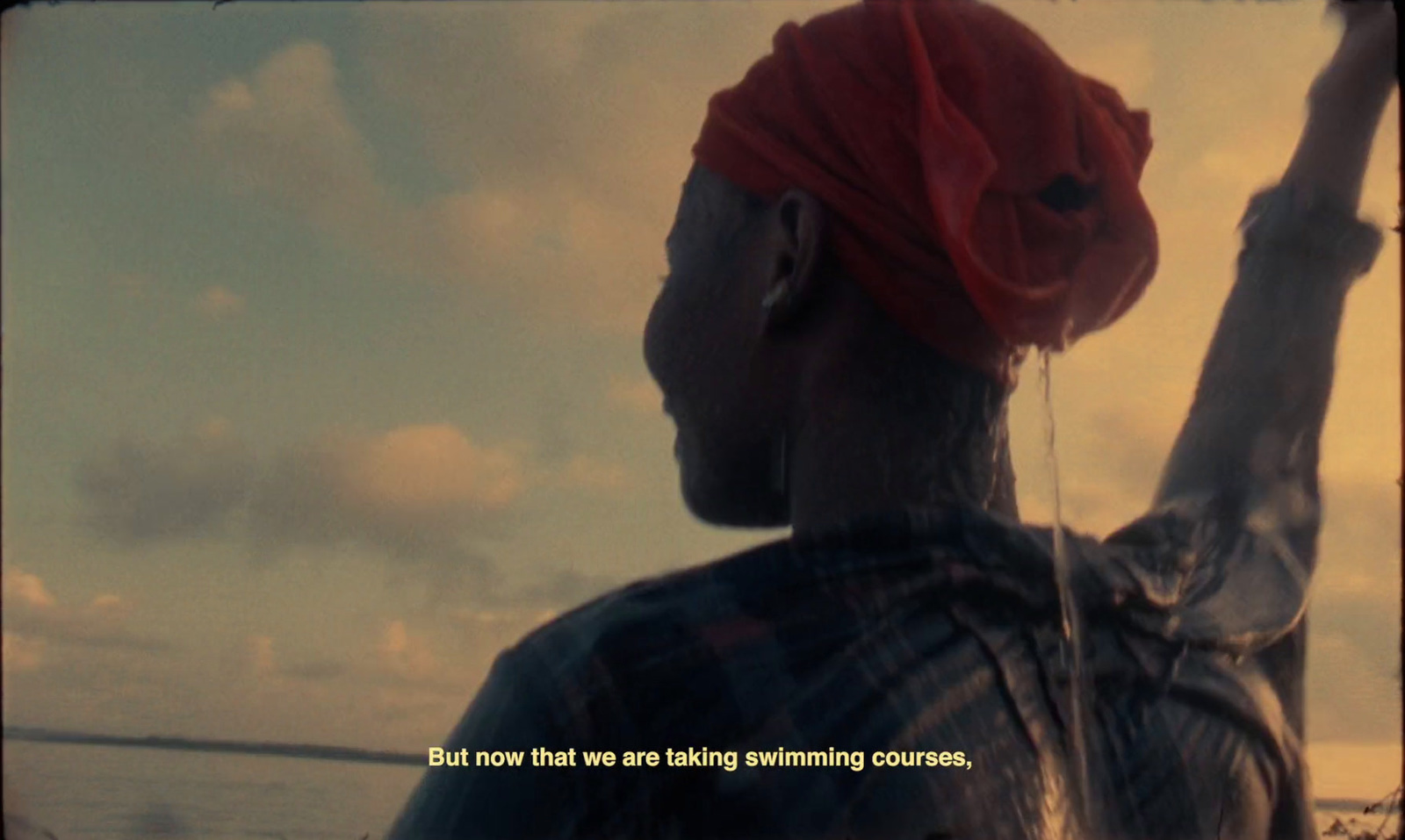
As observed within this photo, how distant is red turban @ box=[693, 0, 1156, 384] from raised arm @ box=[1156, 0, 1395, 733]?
0.36 metres

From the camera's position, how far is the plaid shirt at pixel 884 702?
68.9 inches

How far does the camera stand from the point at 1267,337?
223 centimetres

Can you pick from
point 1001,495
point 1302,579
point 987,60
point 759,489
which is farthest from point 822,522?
point 1302,579

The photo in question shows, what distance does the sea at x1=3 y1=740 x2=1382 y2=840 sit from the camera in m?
1.99

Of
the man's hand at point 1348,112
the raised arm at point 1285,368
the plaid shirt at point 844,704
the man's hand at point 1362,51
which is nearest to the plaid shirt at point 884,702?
the plaid shirt at point 844,704

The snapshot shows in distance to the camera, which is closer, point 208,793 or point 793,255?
point 793,255

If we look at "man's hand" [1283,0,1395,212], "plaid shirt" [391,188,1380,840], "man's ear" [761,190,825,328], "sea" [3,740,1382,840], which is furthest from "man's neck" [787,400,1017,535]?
"man's hand" [1283,0,1395,212]

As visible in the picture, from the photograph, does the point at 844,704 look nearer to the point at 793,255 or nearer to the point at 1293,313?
the point at 793,255

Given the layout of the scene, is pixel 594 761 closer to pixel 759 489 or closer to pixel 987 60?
pixel 759 489

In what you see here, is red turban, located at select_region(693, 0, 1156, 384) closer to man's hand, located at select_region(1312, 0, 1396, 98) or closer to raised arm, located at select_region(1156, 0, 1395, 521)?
raised arm, located at select_region(1156, 0, 1395, 521)

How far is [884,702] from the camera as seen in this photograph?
180 centimetres

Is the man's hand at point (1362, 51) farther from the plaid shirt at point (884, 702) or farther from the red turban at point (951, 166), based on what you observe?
the plaid shirt at point (884, 702)

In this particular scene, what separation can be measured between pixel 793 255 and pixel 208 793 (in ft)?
3.50

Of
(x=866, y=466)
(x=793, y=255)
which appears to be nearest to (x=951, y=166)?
(x=793, y=255)
